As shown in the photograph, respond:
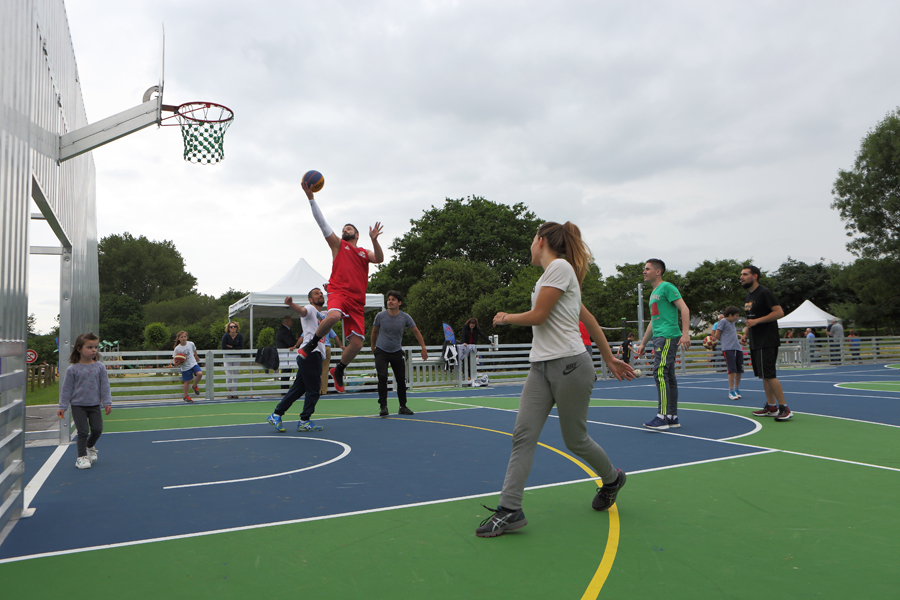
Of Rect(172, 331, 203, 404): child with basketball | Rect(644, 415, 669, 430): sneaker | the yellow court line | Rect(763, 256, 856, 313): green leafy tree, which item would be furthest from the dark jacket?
Rect(763, 256, 856, 313): green leafy tree

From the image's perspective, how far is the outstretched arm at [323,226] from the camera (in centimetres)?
681

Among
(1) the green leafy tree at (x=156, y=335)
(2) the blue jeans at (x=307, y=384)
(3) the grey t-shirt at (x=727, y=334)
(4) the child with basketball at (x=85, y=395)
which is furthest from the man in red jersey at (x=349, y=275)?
(1) the green leafy tree at (x=156, y=335)

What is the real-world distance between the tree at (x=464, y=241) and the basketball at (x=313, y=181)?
3668 centimetres

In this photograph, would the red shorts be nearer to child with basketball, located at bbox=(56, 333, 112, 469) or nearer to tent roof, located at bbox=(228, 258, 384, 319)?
child with basketball, located at bbox=(56, 333, 112, 469)

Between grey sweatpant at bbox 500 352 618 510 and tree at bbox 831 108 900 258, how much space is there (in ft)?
124

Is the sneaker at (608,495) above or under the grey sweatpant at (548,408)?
under

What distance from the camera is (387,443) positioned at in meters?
6.74

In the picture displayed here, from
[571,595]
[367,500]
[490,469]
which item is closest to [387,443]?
[490,469]

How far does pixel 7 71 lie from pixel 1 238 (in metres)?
1.42

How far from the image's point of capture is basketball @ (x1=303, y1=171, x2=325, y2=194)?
6847mm

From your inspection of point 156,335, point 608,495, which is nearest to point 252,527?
point 608,495

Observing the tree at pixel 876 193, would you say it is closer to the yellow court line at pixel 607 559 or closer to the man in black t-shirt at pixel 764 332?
the man in black t-shirt at pixel 764 332

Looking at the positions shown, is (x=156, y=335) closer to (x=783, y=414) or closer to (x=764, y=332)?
(x=764, y=332)

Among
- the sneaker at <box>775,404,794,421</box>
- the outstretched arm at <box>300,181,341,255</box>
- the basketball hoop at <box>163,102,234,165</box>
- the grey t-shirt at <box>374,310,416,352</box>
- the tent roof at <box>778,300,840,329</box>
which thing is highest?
the basketball hoop at <box>163,102,234,165</box>
